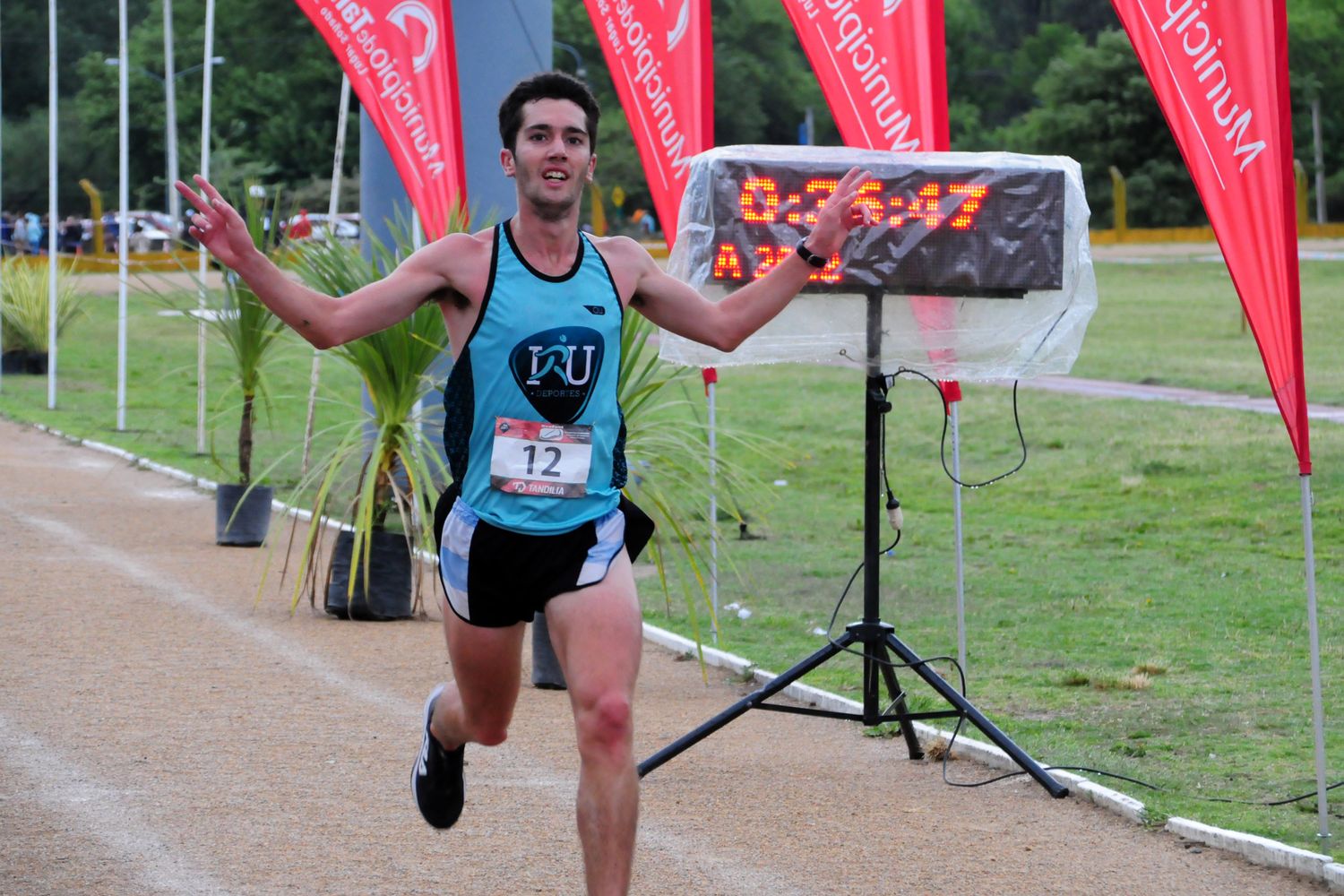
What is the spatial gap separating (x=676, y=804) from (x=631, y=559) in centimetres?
161

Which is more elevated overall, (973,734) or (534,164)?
(534,164)

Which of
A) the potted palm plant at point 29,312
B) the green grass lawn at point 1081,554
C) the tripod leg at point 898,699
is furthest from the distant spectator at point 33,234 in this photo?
the tripod leg at point 898,699

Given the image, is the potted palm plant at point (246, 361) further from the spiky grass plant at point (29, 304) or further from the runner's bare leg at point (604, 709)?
the spiky grass plant at point (29, 304)

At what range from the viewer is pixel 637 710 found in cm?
812

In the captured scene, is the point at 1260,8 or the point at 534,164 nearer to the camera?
the point at 534,164

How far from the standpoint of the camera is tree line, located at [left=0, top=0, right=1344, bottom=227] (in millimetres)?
67250

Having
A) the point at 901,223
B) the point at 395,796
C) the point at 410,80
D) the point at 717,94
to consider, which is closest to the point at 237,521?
the point at 410,80

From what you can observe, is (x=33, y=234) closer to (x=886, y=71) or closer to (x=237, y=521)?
(x=237, y=521)

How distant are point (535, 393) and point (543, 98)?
78cm

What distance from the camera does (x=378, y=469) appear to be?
9.84m

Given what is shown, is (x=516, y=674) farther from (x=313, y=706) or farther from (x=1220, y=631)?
(x=1220, y=631)

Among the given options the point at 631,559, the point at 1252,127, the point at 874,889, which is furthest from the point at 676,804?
the point at 1252,127

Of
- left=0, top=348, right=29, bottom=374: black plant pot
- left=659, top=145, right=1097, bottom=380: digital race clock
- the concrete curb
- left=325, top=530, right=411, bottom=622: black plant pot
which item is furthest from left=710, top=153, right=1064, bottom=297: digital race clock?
left=0, top=348, right=29, bottom=374: black plant pot

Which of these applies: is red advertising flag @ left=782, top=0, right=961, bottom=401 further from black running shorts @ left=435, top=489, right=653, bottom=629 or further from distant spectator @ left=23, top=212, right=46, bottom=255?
distant spectator @ left=23, top=212, right=46, bottom=255
